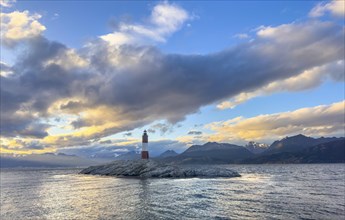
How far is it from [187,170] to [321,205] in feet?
264

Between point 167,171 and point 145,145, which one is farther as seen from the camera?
point 145,145

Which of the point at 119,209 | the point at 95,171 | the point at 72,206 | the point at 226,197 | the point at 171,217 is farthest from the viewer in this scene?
the point at 95,171

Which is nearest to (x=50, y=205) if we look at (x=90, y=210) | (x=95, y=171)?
(x=90, y=210)

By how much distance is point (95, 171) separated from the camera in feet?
581

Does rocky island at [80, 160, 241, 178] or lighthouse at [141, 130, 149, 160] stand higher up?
lighthouse at [141, 130, 149, 160]

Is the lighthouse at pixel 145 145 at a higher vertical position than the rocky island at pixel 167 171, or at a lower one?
higher

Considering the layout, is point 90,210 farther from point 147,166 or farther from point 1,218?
point 147,166

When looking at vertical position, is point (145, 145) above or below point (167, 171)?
above

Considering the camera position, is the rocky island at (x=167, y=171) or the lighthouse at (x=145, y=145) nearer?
the rocky island at (x=167, y=171)

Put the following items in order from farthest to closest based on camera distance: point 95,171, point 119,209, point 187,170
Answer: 1. point 95,171
2. point 187,170
3. point 119,209

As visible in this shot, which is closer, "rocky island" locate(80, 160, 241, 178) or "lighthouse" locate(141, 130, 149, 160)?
"rocky island" locate(80, 160, 241, 178)

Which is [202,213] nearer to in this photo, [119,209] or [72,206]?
[119,209]

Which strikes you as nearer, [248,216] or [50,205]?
[248,216]

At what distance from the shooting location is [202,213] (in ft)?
146
